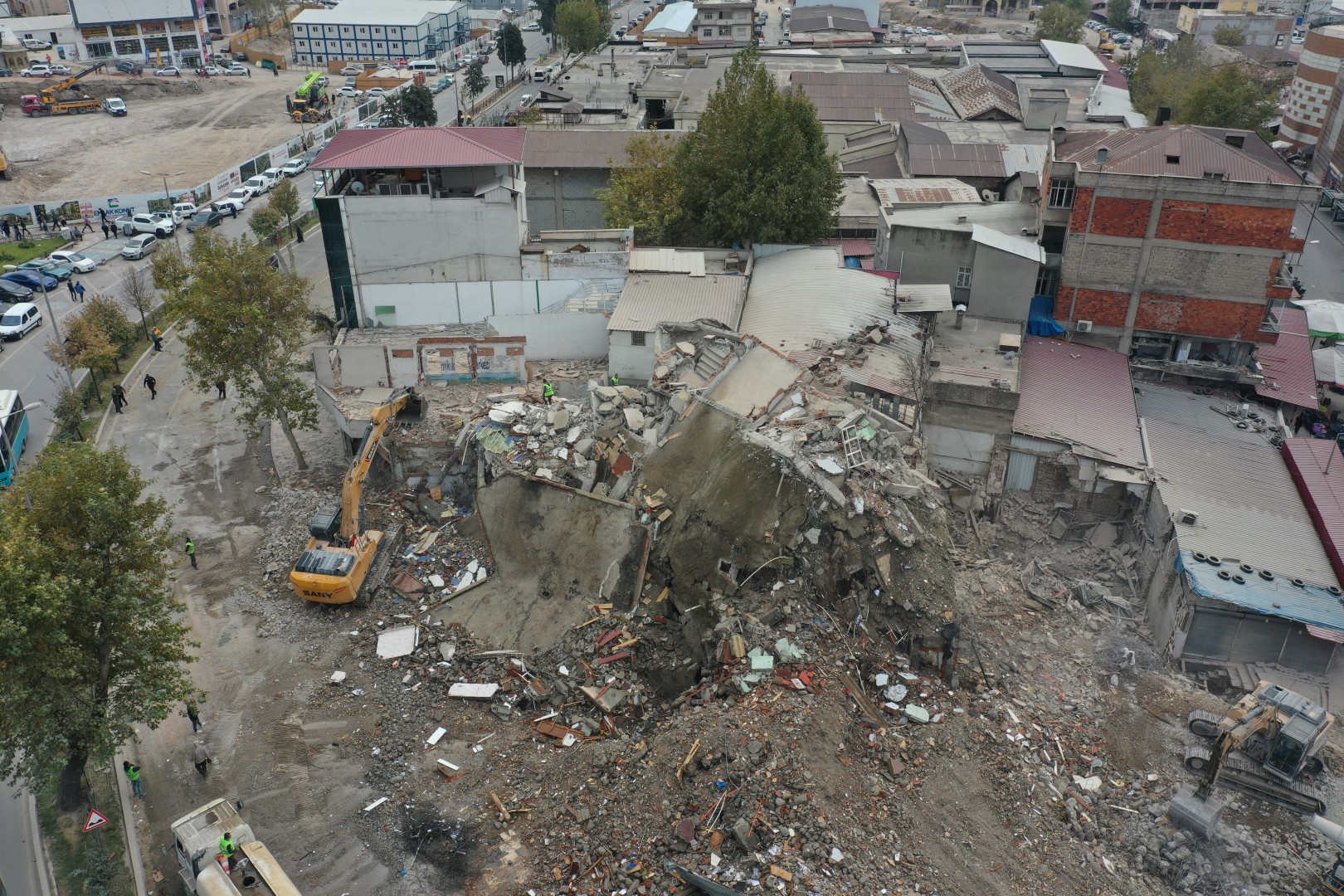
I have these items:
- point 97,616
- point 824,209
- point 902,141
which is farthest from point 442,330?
point 902,141

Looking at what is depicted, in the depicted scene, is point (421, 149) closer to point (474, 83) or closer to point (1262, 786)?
point (1262, 786)

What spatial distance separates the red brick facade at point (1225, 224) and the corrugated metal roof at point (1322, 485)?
6.85 metres

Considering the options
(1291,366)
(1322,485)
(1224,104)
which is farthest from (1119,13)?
(1322,485)

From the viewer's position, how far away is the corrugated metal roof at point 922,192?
128 feet

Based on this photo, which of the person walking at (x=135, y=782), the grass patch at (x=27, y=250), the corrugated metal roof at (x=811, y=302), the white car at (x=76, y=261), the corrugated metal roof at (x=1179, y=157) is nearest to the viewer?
the person walking at (x=135, y=782)

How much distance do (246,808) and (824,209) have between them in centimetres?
2896

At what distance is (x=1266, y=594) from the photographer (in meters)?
24.0

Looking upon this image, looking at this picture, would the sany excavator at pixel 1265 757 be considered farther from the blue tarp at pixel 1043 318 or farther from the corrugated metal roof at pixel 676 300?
the blue tarp at pixel 1043 318

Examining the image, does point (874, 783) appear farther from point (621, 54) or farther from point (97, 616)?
point (621, 54)

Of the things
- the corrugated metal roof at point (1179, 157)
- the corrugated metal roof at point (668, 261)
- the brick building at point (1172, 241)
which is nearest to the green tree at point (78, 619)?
the corrugated metal roof at point (668, 261)

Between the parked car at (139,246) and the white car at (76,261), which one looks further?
the parked car at (139,246)

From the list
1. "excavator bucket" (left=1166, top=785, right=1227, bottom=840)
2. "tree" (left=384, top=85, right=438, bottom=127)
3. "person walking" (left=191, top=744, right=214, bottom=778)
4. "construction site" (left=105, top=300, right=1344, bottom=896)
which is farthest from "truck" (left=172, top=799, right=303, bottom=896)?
"tree" (left=384, top=85, right=438, bottom=127)

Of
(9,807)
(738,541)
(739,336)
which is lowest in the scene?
(9,807)

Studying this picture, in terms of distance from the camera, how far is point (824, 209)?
38.6 metres
